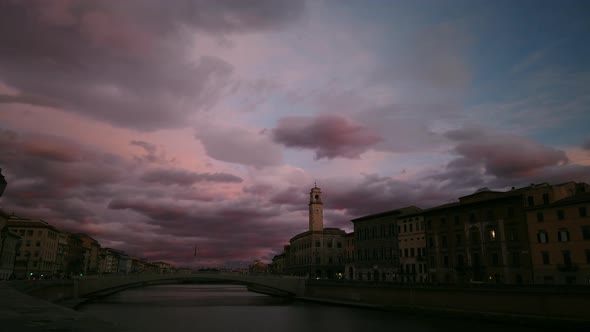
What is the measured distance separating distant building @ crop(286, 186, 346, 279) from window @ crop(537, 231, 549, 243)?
73.6 metres

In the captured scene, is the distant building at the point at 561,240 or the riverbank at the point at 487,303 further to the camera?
the distant building at the point at 561,240

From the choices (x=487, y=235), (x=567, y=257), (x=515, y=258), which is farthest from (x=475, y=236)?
(x=567, y=257)

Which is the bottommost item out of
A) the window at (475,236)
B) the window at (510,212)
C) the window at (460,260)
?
the window at (460,260)

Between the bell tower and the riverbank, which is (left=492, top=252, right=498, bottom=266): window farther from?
the bell tower

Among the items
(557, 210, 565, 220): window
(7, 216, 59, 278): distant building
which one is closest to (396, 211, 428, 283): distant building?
(557, 210, 565, 220): window

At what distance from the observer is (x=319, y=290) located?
95000mm

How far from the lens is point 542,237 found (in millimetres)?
61219

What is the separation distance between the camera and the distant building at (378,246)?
301ft

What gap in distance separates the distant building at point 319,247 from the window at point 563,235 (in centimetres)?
7659

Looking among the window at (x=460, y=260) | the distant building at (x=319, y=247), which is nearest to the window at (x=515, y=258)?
the window at (x=460, y=260)

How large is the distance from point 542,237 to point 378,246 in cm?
3996

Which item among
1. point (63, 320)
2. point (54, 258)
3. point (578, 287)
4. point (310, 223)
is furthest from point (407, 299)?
point (54, 258)

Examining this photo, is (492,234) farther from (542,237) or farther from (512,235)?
(542,237)

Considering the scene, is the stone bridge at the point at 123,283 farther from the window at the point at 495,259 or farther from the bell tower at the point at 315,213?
the window at the point at 495,259
